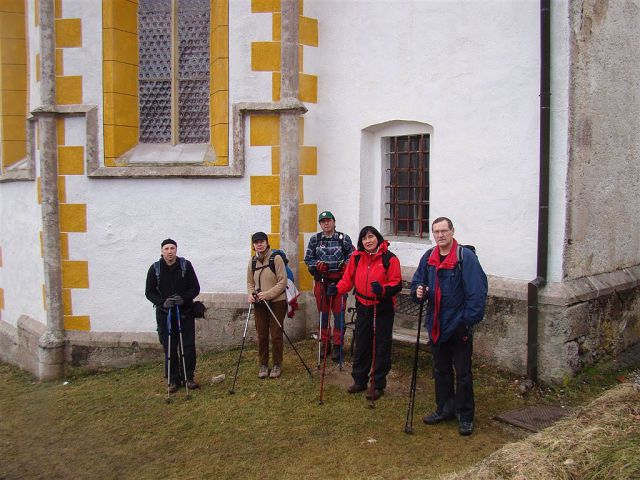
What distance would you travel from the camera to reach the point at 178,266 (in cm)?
699

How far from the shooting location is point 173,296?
688cm

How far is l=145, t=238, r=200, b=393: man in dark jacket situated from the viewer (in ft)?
22.6

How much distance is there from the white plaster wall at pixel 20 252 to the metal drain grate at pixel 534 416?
6141 mm

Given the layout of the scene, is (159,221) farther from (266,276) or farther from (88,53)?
(88,53)

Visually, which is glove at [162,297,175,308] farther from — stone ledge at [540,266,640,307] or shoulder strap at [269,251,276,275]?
stone ledge at [540,266,640,307]

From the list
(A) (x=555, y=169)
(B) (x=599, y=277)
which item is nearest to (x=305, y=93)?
(A) (x=555, y=169)

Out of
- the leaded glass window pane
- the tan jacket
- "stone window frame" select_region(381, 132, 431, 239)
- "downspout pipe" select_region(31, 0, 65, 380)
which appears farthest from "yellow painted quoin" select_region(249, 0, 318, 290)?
"downspout pipe" select_region(31, 0, 65, 380)

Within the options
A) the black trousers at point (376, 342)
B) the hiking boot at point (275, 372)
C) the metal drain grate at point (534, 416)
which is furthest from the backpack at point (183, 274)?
the metal drain grate at point (534, 416)

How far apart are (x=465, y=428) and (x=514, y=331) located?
1.60m

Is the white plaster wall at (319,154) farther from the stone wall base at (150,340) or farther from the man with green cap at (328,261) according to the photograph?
the man with green cap at (328,261)

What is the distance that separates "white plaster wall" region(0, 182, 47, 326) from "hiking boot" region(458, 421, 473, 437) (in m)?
5.87

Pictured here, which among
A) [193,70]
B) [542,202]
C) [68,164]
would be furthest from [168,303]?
[542,202]

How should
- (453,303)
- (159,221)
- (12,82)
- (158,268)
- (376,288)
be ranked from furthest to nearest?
(12,82)
(159,221)
(158,268)
(376,288)
(453,303)

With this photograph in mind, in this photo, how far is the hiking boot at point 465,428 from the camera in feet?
18.1
